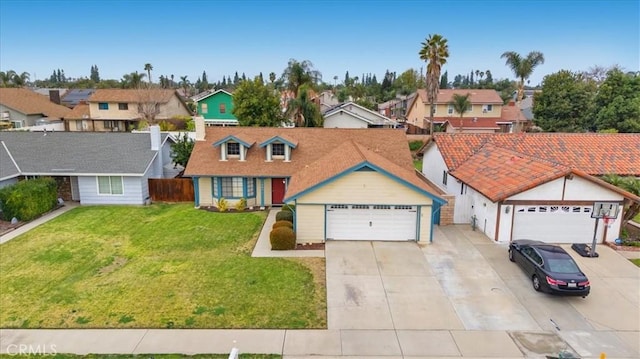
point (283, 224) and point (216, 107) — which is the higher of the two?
point (216, 107)

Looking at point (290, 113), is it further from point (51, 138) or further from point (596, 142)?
point (596, 142)

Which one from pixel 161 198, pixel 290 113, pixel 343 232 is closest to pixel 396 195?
pixel 343 232

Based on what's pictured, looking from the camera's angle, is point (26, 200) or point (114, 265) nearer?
point (114, 265)

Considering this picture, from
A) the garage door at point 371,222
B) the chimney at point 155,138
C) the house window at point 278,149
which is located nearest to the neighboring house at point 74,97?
the chimney at point 155,138

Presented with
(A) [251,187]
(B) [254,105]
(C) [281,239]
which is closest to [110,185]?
(A) [251,187]

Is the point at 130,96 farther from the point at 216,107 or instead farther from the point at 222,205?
the point at 222,205
